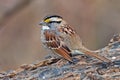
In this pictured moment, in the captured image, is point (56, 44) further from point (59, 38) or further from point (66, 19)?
point (66, 19)

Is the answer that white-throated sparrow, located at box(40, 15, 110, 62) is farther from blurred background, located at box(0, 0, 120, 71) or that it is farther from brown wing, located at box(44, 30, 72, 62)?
blurred background, located at box(0, 0, 120, 71)

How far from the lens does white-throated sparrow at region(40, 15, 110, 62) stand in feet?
30.0

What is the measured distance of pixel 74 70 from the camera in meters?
8.49

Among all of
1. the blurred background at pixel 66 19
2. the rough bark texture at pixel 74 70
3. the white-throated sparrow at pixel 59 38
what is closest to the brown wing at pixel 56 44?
the white-throated sparrow at pixel 59 38

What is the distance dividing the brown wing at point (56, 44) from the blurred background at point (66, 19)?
17.6 feet

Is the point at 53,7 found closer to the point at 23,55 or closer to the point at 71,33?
the point at 23,55

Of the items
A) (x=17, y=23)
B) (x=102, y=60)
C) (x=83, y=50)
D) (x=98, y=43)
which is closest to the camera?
(x=102, y=60)

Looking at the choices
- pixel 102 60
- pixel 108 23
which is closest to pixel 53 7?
pixel 108 23

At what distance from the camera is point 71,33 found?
9.37 meters

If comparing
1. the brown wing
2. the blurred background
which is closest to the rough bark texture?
the brown wing

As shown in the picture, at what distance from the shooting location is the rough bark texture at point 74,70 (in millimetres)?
8223

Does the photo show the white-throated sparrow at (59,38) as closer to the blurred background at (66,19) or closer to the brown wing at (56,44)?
the brown wing at (56,44)

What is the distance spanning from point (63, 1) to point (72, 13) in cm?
47

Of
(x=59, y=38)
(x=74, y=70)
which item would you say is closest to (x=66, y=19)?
(x=59, y=38)
